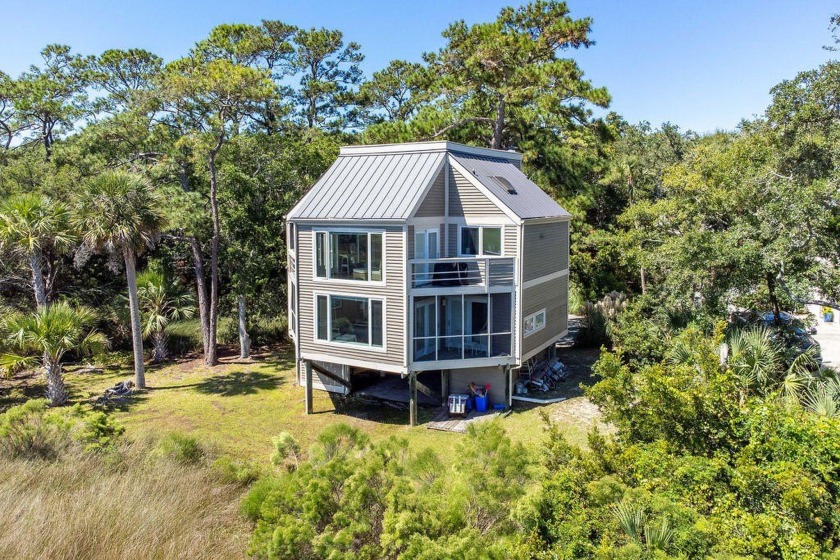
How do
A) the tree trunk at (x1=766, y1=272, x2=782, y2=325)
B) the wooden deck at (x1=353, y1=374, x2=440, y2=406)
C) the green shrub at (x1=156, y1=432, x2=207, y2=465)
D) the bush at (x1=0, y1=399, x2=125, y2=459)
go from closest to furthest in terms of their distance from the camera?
the bush at (x1=0, y1=399, x2=125, y2=459) → the green shrub at (x1=156, y1=432, x2=207, y2=465) → the tree trunk at (x1=766, y1=272, x2=782, y2=325) → the wooden deck at (x1=353, y1=374, x2=440, y2=406)

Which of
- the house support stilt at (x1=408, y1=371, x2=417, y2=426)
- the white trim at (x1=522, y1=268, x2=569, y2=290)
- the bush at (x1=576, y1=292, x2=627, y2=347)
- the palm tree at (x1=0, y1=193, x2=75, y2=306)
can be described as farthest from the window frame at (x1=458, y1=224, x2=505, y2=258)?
the palm tree at (x1=0, y1=193, x2=75, y2=306)

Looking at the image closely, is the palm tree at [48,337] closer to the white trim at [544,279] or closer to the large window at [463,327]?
the large window at [463,327]

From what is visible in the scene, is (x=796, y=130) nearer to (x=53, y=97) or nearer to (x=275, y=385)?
(x=275, y=385)

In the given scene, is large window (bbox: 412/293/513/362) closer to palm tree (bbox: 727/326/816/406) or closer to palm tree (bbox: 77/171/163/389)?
palm tree (bbox: 727/326/816/406)

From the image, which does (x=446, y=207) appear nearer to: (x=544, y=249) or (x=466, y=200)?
(x=466, y=200)

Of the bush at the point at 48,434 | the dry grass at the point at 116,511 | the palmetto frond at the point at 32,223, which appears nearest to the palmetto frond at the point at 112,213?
the palmetto frond at the point at 32,223

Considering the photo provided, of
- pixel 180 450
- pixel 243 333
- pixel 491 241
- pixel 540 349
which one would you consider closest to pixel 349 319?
pixel 491 241
